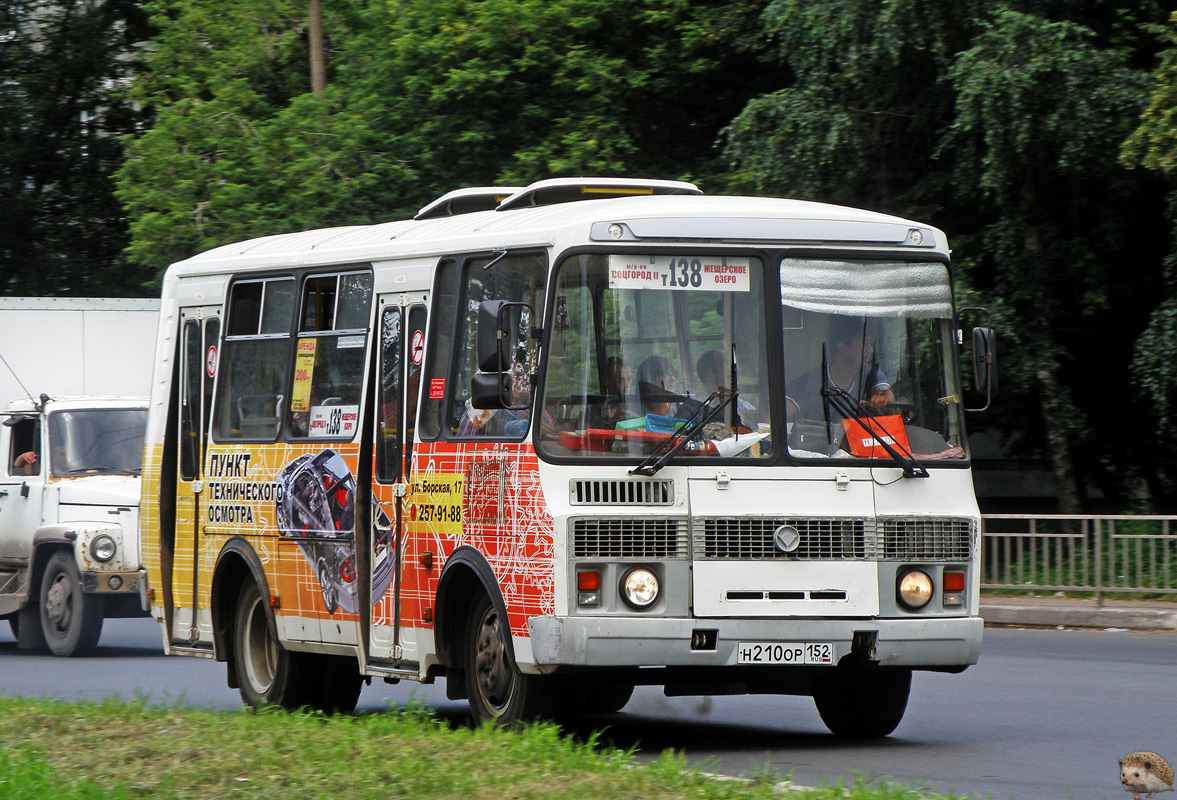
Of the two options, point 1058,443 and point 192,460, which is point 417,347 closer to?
point 192,460

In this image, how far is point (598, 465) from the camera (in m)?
9.07

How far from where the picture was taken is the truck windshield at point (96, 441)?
1780 cm

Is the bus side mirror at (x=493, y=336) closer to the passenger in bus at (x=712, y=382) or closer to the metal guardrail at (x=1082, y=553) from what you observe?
the passenger in bus at (x=712, y=382)

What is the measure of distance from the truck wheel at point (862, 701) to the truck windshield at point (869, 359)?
1302 mm

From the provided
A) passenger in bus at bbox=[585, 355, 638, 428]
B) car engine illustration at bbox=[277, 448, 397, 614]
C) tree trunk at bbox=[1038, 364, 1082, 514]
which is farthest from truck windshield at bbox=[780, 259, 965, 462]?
tree trunk at bbox=[1038, 364, 1082, 514]

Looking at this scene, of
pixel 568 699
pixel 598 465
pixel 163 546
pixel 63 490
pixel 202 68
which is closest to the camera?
pixel 598 465

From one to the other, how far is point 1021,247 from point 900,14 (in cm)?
297

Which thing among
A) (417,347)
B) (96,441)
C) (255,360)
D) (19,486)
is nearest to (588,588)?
(417,347)

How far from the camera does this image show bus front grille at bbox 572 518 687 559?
29.6 ft

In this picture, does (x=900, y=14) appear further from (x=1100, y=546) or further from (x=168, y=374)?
(x=168, y=374)

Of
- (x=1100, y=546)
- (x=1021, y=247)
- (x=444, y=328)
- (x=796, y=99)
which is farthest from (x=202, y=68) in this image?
(x=444, y=328)

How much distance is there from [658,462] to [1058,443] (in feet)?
44.5

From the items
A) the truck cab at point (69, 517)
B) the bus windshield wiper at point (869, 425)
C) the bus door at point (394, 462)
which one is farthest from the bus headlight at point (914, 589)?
the truck cab at point (69, 517)

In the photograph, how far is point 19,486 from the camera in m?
18.0
